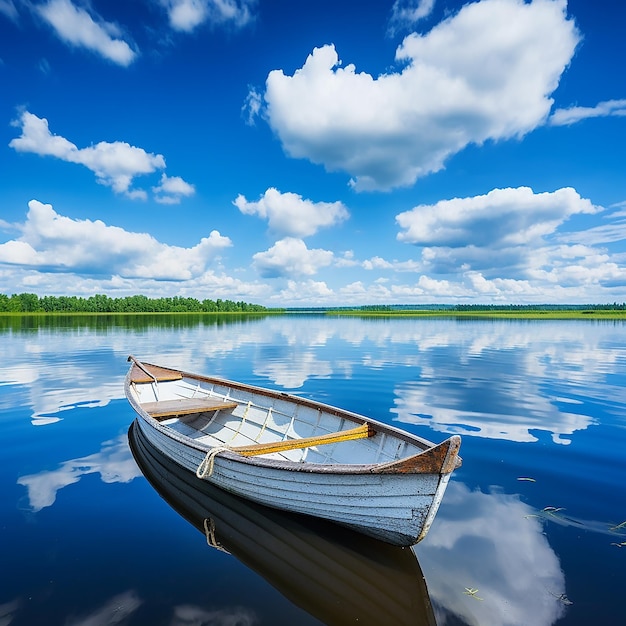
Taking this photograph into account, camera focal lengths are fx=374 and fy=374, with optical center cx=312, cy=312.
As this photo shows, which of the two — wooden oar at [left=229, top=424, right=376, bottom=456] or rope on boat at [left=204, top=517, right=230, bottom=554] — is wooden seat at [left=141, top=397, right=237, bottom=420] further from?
wooden oar at [left=229, top=424, right=376, bottom=456]

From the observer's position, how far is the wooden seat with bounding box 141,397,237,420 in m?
11.0

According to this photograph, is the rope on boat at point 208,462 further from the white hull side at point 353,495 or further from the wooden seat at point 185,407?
the wooden seat at point 185,407

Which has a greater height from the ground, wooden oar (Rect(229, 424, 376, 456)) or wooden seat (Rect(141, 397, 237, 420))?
wooden oar (Rect(229, 424, 376, 456))

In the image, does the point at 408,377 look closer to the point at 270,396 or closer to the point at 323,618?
the point at 270,396

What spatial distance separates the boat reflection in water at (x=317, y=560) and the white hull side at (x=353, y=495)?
1.56 ft

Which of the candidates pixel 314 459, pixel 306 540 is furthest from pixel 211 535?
pixel 314 459

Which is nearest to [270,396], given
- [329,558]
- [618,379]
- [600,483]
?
[329,558]

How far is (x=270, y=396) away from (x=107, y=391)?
1166 centimetres

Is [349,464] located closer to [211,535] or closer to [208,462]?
[208,462]

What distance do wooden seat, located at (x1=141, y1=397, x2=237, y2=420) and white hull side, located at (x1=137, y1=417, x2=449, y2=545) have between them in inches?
147

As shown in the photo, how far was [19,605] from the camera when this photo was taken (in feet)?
17.2

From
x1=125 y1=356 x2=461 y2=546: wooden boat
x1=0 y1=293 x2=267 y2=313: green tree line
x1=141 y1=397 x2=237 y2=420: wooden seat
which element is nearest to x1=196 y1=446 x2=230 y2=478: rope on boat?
x1=125 y1=356 x2=461 y2=546: wooden boat

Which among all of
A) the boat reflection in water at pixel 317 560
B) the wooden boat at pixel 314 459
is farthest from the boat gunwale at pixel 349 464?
the boat reflection in water at pixel 317 560

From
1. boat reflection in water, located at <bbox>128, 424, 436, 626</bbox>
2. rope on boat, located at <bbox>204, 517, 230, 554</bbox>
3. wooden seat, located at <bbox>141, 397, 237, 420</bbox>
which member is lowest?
rope on boat, located at <bbox>204, 517, 230, 554</bbox>
